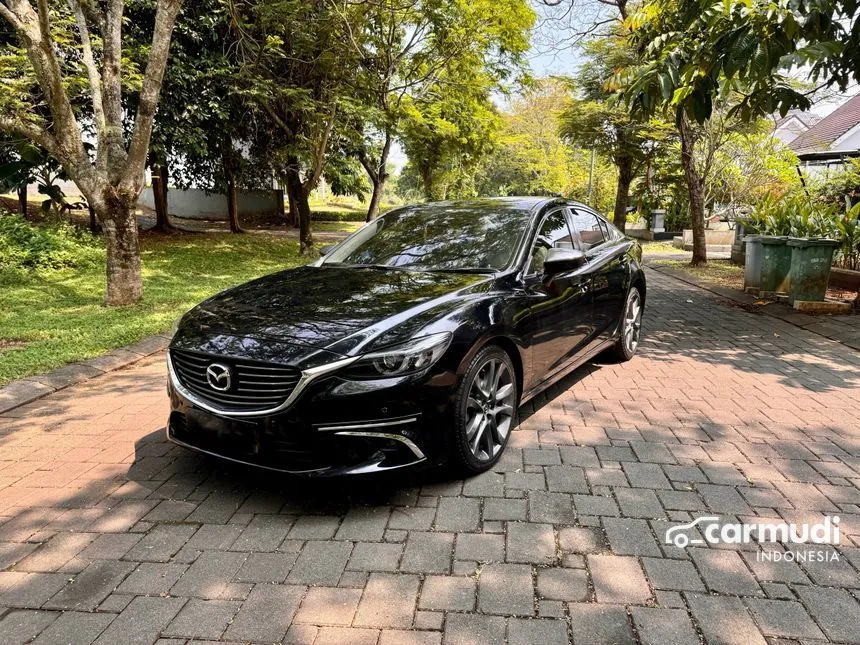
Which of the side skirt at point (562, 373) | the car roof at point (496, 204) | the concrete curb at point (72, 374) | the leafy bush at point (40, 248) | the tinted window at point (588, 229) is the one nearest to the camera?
the side skirt at point (562, 373)

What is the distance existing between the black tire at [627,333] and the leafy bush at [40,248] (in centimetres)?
987

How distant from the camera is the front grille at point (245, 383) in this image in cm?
263

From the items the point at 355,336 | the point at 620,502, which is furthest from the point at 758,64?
the point at 355,336

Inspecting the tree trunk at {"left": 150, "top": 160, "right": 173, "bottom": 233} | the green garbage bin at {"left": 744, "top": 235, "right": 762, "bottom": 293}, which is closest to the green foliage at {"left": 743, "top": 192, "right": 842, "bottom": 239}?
the green garbage bin at {"left": 744, "top": 235, "right": 762, "bottom": 293}

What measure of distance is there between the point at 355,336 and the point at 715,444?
2.45 metres

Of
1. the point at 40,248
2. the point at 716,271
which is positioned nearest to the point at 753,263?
the point at 716,271

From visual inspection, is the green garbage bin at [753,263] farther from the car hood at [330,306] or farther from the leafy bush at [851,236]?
the car hood at [330,306]

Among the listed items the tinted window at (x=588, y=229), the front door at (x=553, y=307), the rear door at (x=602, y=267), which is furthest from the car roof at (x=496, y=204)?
the rear door at (x=602, y=267)

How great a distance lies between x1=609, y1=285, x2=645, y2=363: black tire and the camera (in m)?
5.35

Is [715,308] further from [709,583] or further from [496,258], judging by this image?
[709,583]

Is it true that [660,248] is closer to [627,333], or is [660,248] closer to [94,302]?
[627,333]

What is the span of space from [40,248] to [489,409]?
10.5 meters

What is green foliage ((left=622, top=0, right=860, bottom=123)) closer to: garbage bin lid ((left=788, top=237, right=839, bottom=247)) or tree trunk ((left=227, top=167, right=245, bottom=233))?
garbage bin lid ((left=788, top=237, right=839, bottom=247))

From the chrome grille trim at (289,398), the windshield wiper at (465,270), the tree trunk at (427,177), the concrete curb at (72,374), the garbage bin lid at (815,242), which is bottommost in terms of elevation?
the concrete curb at (72,374)
